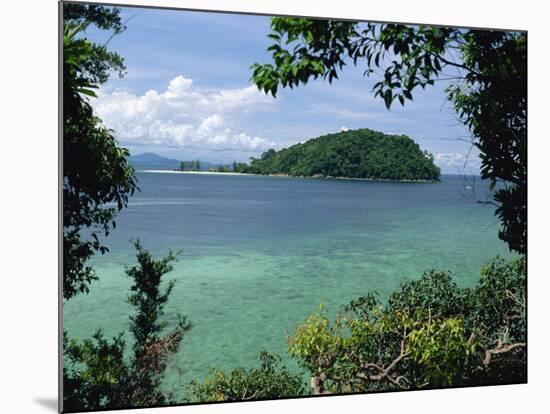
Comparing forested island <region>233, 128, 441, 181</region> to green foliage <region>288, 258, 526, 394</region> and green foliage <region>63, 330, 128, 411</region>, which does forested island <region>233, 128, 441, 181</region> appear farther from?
green foliage <region>63, 330, 128, 411</region>

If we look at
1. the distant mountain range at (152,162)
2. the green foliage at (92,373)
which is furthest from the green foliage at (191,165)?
the green foliage at (92,373)

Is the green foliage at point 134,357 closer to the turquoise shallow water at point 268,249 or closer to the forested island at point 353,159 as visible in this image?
the turquoise shallow water at point 268,249

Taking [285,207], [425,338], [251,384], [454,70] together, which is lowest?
[251,384]

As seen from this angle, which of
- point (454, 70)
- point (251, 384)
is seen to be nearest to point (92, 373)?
point (251, 384)

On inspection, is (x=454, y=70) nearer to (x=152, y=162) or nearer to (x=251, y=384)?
(x=152, y=162)

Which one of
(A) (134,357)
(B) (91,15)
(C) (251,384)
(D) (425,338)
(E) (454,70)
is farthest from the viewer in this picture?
(E) (454,70)

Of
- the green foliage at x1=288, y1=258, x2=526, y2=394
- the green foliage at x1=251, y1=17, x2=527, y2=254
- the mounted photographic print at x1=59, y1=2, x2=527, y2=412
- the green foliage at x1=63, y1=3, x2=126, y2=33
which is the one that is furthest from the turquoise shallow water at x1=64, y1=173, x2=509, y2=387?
the green foliage at x1=63, y1=3, x2=126, y2=33

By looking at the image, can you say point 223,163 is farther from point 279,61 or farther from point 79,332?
point 79,332
